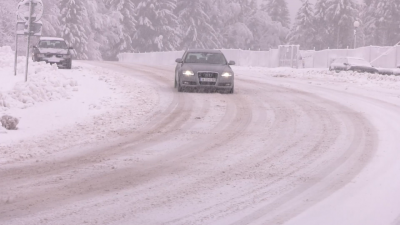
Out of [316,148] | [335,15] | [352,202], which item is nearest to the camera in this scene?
[352,202]

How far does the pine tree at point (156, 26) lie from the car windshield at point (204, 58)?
190 ft

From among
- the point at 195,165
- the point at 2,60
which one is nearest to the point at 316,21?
the point at 2,60

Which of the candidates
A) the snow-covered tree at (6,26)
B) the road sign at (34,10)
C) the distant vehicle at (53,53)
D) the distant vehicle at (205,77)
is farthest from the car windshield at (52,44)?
the snow-covered tree at (6,26)

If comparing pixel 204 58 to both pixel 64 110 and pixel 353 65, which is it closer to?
pixel 64 110

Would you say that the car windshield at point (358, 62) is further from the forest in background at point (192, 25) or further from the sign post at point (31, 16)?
the forest in background at point (192, 25)

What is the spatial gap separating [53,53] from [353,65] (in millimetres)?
18900

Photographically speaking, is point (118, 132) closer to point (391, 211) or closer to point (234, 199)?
point (234, 199)

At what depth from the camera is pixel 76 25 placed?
2813 inches

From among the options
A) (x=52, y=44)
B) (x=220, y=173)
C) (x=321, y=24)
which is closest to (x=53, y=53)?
(x=52, y=44)

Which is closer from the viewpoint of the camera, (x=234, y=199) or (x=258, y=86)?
(x=234, y=199)

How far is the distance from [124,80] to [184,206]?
58.2 ft

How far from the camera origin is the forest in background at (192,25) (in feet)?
241

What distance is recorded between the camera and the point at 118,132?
11.7 m

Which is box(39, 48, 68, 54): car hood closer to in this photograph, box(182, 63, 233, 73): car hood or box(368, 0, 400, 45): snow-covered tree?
box(182, 63, 233, 73): car hood
